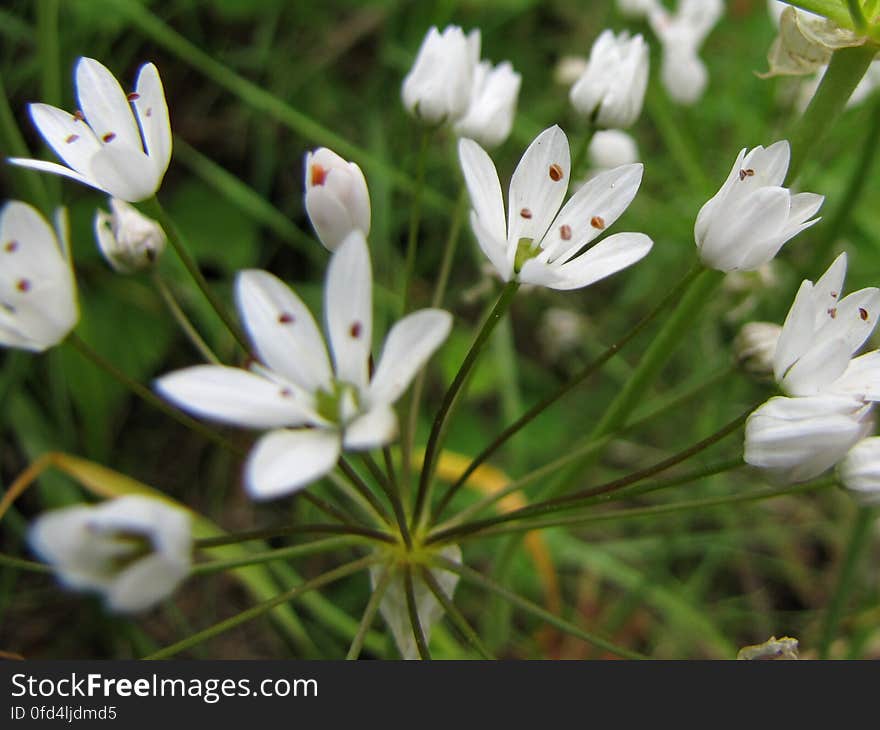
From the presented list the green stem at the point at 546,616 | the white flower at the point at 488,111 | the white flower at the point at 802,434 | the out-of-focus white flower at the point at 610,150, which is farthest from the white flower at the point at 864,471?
the out-of-focus white flower at the point at 610,150

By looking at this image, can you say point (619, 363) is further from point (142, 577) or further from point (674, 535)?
point (142, 577)

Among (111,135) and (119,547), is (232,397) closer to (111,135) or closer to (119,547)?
(119,547)

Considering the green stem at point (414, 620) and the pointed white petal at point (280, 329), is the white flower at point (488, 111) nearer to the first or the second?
the pointed white petal at point (280, 329)

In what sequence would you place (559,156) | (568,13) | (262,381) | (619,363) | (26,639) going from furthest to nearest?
(568,13) → (619,363) → (26,639) → (559,156) → (262,381)

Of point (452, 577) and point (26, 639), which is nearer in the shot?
point (452, 577)

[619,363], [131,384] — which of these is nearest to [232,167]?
[619,363]

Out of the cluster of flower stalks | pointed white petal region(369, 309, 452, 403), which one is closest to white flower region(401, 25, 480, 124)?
the cluster of flower stalks

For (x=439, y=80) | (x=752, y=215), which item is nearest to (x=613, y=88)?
(x=439, y=80)
